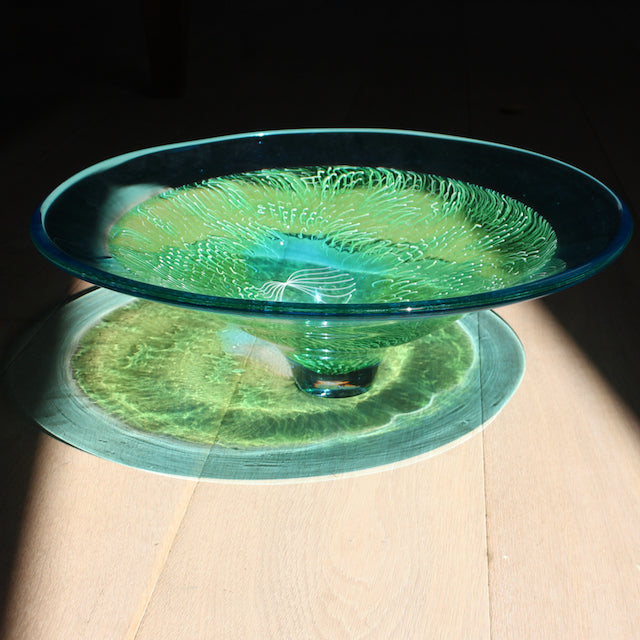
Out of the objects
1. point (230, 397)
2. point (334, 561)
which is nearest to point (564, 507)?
point (334, 561)

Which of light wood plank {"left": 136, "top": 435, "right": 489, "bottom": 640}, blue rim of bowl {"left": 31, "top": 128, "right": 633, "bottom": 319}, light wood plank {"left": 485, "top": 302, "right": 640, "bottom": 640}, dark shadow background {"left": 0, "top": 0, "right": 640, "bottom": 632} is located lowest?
dark shadow background {"left": 0, "top": 0, "right": 640, "bottom": 632}

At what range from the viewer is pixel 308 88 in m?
1.73

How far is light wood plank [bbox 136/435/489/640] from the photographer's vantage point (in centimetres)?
47

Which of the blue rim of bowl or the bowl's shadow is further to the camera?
the bowl's shadow

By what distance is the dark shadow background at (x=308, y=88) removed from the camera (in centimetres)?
91

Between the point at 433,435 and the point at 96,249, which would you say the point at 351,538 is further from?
the point at 96,249

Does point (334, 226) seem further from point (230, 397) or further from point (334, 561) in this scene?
point (334, 561)

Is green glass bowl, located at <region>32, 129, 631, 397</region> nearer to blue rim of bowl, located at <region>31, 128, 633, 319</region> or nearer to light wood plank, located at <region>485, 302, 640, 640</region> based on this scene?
blue rim of bowl, located at <region>31, 128, 633, 319</region>

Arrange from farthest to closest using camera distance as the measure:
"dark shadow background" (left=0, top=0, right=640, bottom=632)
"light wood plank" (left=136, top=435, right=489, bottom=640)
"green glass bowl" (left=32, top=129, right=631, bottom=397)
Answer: "dark shadow background" (left=0, top=0, right=640, bottom=632)
"green glass bowl" (left=32, top=129, right=631, bottom=397)
"light wood plank" (left=136, top=435, right=489, bottom=640)

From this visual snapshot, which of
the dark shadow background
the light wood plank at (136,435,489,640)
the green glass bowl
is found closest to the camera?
the light wood plank at (136,435,489,640)

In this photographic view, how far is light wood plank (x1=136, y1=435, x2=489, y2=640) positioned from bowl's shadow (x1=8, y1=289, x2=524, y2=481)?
29 millimetres

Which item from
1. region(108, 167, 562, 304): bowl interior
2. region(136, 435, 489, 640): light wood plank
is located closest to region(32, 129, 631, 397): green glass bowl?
region(108, 167, 562, 304): bowl interior

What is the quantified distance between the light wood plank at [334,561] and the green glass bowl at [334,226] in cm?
11

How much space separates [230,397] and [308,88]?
46.7 inches
